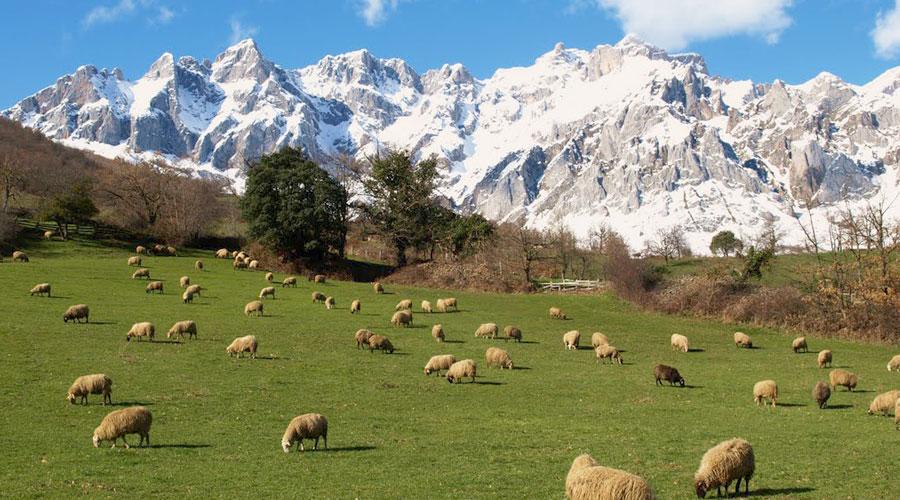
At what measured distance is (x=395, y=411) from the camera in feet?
79.5

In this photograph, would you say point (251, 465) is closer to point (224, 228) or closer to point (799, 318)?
point (799, 318)

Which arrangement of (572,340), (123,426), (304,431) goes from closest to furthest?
(123,426) → (304,431) → (572,340)

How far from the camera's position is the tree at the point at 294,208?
76938mm

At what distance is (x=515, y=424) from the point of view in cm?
2266

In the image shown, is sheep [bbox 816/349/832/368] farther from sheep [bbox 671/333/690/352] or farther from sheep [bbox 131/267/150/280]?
sheep [bbox 131/267/150/280]

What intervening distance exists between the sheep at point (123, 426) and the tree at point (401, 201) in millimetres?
66571

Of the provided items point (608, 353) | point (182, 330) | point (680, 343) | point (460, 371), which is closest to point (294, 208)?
point (182, 330)

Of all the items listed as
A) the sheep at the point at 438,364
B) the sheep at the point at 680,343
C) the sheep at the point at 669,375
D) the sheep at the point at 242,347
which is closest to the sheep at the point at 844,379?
the sheep at the point at 669,375

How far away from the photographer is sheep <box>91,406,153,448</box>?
18.7m

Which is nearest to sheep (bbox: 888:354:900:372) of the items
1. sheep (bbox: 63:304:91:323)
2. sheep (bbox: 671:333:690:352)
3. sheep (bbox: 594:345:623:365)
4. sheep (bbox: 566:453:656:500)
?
sheep (bbox: 671:333:690:352)

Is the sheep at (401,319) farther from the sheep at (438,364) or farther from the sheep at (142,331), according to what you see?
the sheep at (142,331)

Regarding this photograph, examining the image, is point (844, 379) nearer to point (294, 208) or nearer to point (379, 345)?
point (379, 345)

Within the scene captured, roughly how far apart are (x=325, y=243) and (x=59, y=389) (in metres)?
55.5

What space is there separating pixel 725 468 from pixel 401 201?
7422 cm
